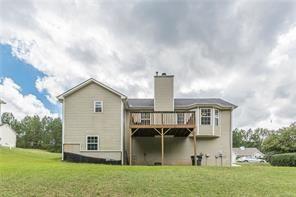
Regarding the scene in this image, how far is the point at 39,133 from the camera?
69.9 m

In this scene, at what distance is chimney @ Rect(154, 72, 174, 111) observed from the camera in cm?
2534

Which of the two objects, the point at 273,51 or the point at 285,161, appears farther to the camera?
the point at 285,161

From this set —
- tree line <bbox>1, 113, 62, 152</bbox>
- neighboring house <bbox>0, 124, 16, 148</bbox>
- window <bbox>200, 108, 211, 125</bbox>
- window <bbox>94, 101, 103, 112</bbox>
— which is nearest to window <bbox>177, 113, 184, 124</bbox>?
window <bbox>200, 108, 211, 125</bbox>

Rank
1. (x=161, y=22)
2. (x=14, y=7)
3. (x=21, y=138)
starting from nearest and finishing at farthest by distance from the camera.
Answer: (x=14, y=7) → (x=161, y=22) → (x=21, y=138)

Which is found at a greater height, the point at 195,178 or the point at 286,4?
the point at 286,4

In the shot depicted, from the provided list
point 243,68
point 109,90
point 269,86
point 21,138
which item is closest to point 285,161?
point 269,86

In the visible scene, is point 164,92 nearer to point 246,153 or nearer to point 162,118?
point 162,118

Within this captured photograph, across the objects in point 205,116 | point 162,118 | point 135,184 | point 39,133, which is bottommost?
point 135,184

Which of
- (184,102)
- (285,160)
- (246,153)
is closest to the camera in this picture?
(285,160)

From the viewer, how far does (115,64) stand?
2225cm

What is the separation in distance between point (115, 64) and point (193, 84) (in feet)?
26.1

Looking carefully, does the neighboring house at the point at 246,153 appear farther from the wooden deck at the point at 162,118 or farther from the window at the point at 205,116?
the wooden deck at the point at 162,118

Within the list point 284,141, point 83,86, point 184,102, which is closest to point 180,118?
point 184,102

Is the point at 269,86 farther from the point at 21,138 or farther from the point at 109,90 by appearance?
the point at 21,138
